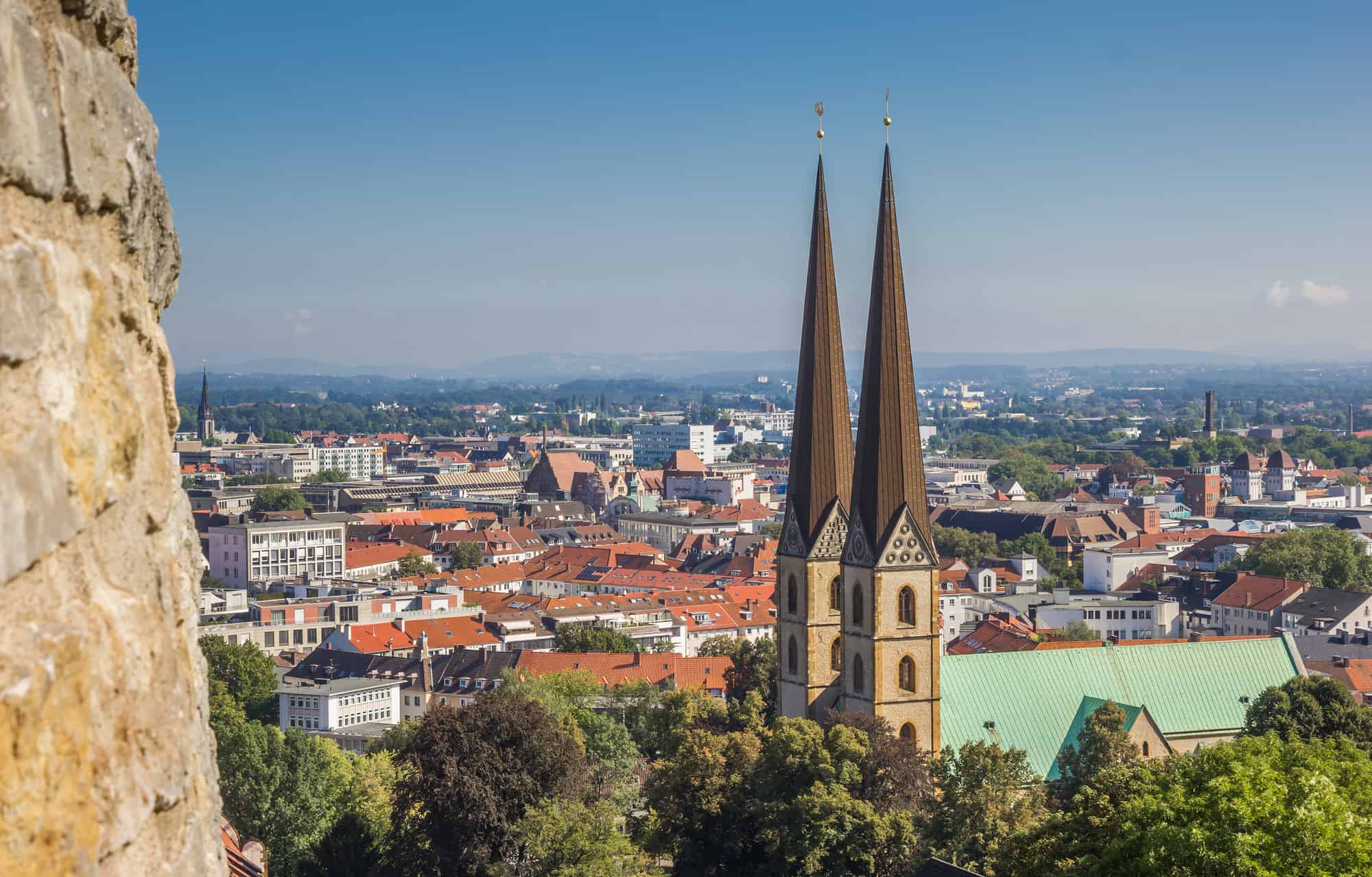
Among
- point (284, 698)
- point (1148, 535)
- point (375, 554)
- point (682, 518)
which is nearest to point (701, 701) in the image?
point (284, 698)

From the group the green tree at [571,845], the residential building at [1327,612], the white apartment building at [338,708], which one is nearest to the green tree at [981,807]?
the green tree at [571,845]

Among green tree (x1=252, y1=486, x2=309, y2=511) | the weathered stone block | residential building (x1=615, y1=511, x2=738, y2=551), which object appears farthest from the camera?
green tree (x1=252, y1=486, x2=309, y2=511)

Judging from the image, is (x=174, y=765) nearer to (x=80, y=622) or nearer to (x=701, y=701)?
(x=80, y=622)

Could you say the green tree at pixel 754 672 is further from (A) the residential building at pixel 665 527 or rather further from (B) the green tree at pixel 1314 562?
(A) the residential building at pixel 665 527

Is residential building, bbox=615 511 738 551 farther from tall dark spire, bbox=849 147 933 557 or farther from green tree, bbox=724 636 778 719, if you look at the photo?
tall dark spire, bbox=849 147 933 557

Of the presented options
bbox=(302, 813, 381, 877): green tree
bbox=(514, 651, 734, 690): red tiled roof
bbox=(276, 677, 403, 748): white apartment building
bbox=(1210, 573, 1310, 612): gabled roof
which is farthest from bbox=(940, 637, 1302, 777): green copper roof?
bbox=(1210, 573, 1310, 612): gabled roof

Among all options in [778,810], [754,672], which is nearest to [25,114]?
[778,810]

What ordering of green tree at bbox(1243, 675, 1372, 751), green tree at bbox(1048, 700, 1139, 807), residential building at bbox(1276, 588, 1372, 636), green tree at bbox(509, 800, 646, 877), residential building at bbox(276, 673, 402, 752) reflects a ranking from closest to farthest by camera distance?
green tree at bbox(509, 800, 646, 877)
green tree at bbox(1048, 700, 1139, 807)
green tree at bbox(1243, 675, 1372, 751)
residential building at bbox(276, 673, 402, 752)
residential building at bbox(1276, 588, 1372, 636)
